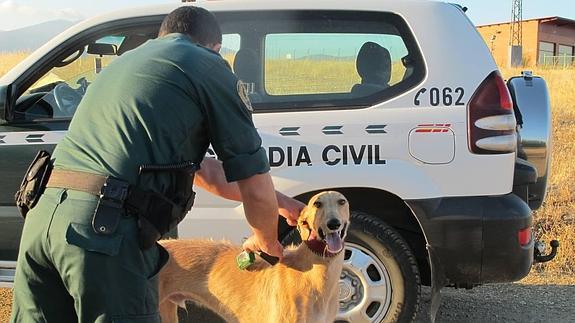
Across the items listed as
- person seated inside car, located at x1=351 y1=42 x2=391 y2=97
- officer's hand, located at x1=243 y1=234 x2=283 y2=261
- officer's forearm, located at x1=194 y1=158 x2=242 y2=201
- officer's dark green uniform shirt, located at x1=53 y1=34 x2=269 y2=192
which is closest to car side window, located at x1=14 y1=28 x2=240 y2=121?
person seated inside car, located at x1=351 y1=42 x2=391 y2=97

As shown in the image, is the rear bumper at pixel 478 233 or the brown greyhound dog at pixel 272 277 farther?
the rear bumper at pixel 478 233

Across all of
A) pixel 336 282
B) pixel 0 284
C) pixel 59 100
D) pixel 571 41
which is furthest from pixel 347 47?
pixel 571 41

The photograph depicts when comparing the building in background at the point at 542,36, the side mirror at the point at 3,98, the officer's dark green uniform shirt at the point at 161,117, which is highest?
the officer's dark green uniform shirt at the point at 161,117

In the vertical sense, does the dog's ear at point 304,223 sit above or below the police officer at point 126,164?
below

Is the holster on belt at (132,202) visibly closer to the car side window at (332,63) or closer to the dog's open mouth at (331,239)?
the dog's open mouth at (331,239)

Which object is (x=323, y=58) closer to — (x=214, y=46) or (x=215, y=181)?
(x=215, y=181)

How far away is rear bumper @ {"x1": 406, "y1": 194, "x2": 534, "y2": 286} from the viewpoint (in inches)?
136

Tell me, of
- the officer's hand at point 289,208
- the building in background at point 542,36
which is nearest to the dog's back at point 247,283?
the officer's hand at point 289,208

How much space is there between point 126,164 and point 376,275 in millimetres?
2142

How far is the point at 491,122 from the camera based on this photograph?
341 cm

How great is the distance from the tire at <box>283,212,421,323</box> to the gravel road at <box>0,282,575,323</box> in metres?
0.81

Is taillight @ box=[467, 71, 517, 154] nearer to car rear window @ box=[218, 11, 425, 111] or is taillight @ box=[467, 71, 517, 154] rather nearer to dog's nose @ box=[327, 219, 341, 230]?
car rear window @ box=[218, 11, 425, 111]

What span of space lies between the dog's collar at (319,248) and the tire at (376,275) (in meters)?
0.72

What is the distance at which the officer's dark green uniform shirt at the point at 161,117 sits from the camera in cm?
188
